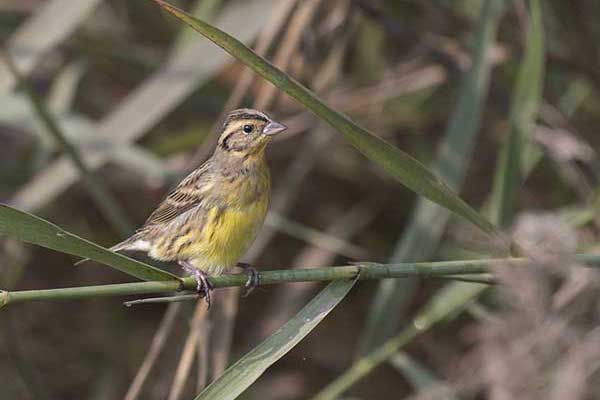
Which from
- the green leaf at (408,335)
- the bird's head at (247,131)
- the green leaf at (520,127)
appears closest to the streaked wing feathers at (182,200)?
the bird's head at (247,131)

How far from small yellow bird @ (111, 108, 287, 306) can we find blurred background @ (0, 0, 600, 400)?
1.03 feet

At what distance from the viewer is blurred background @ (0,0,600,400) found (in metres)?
3.34

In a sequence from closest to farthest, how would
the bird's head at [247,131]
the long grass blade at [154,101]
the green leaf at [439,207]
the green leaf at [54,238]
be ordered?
the green leaf at [54,238]
the bird's head at [247,131]
the green leaf at [439,207]
the long grass blade at [154,101]

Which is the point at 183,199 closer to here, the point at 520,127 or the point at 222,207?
the point at 222,207

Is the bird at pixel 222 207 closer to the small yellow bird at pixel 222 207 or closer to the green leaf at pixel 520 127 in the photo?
the small yellow bird at pixel 222 207

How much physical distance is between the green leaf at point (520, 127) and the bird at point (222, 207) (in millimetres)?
630

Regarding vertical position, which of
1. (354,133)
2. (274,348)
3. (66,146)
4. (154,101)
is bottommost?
(274,348)

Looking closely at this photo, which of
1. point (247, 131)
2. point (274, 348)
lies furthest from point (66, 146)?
point (274, 348)

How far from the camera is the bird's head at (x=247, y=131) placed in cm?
273

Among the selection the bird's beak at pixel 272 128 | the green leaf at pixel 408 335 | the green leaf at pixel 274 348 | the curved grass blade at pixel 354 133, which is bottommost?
the green leaf at pixel 274 348

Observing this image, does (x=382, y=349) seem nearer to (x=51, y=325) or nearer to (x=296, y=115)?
(x=296, y=115)

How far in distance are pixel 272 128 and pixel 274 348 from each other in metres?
0.86

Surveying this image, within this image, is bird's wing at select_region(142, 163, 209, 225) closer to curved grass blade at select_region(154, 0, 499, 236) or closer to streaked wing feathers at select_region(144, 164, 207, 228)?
streaked wing feathers at select_region(144, 164, 207, 228)

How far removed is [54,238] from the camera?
5.70 feet
